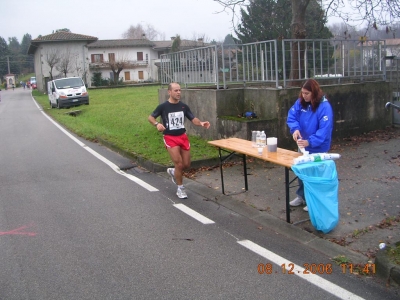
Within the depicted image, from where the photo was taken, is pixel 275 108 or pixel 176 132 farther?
pixel 275 108

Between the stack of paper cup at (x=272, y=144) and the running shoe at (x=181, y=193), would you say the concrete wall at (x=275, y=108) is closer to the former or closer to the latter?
the running shoe at (x=181, y=193)

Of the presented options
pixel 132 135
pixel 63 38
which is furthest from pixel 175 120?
pixel 63 38

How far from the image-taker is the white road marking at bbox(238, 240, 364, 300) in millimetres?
4008

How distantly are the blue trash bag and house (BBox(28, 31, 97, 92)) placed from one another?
188 ft

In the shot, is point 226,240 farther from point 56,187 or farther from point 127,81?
point 127,81

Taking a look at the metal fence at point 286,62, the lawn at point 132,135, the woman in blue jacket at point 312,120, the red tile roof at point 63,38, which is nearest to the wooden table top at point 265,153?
the woman in blue jacket at point 312,120

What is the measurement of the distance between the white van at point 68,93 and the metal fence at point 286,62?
17.0m

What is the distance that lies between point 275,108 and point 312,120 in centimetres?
396

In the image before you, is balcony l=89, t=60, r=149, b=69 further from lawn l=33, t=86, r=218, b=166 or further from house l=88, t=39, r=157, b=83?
lawn l=33, t=86, r=218, b=166

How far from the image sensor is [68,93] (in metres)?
27.7

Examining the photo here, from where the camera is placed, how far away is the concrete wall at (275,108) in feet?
32.3

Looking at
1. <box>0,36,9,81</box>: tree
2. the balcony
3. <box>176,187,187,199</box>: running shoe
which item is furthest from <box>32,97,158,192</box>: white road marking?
<box>0,36,9,81</box>: tree

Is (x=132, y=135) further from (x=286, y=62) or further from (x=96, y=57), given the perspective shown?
(x=96, y=57)

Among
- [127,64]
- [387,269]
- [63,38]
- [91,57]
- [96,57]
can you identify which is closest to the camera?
[387,269]
